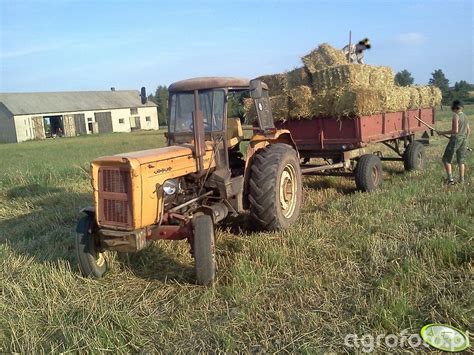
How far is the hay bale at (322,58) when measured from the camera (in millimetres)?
8195

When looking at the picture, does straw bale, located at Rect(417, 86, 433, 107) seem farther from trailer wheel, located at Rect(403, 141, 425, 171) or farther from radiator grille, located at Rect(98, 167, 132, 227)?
radiator grille, located at Rect(98, 167, 132, 227)

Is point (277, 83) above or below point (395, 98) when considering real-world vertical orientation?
above

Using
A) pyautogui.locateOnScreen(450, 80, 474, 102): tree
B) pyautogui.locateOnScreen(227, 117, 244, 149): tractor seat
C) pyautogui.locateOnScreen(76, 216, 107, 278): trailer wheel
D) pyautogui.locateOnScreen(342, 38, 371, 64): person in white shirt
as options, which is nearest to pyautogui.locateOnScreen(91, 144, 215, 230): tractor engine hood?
pyautogui.locateOnScreen(76, 216, 107, 278): trailer wheel

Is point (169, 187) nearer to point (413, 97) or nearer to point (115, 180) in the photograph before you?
point (115, 180)

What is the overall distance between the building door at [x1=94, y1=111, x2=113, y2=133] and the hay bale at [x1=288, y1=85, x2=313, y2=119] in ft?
156

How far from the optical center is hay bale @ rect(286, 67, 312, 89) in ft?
26.8

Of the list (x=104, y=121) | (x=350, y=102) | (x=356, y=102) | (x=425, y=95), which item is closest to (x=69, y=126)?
(x=104, y=121)

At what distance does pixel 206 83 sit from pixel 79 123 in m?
48.5

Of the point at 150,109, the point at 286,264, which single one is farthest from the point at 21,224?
the point at 150,109

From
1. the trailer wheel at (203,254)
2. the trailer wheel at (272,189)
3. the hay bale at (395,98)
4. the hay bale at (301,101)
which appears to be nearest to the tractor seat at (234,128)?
the trailer wheel at (272,189)

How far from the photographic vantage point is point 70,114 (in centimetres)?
4981

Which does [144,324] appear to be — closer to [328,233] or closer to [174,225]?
[174,225]

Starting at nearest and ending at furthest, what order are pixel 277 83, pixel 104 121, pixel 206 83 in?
1. pixel 206 83
2. pixel 277 83
3. pixel 104 121

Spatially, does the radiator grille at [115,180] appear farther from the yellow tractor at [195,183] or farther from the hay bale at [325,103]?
the hay bale at [325,103]
